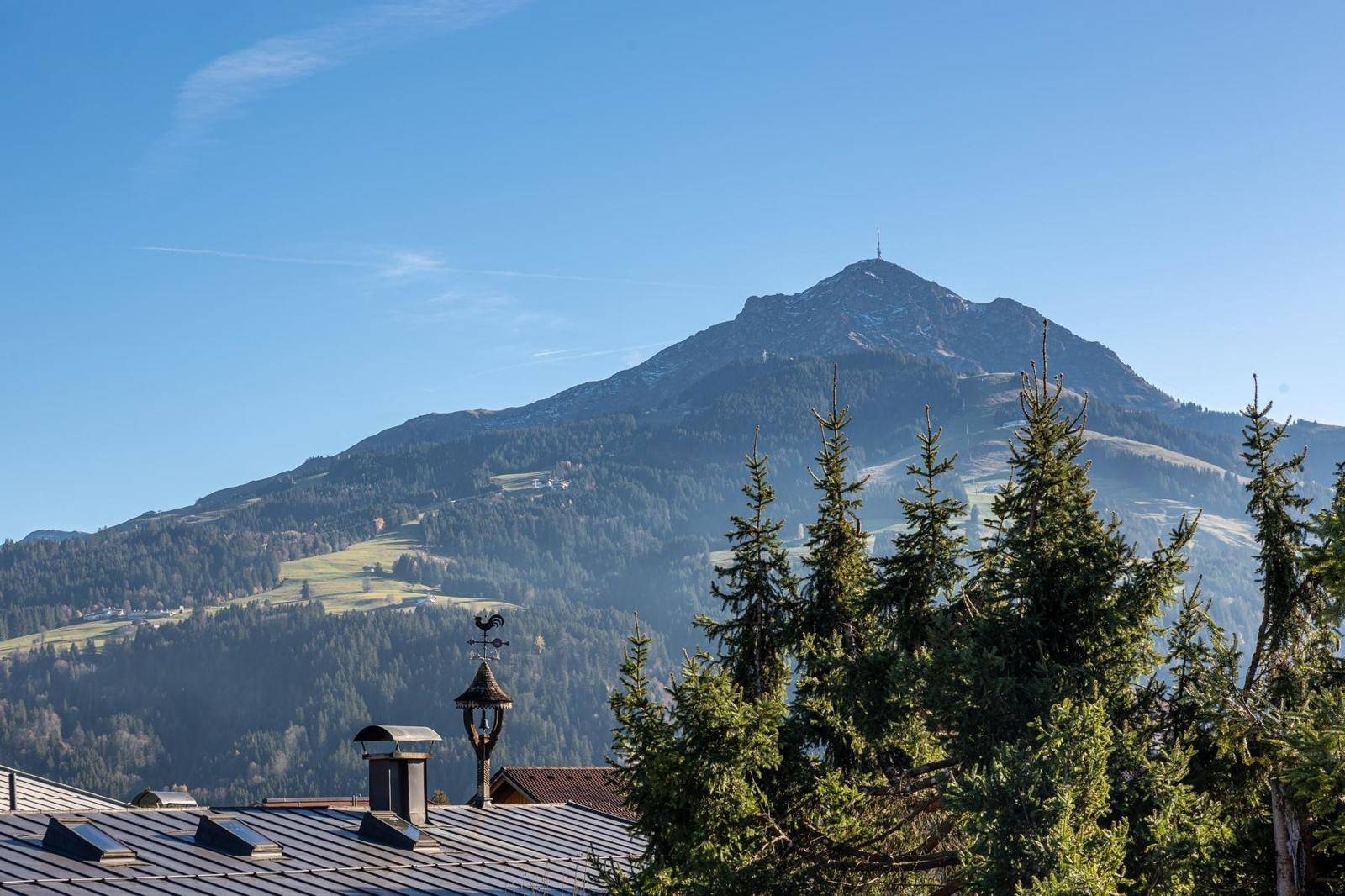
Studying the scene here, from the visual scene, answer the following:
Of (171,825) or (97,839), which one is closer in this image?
(97,839)

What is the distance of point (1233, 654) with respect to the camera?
1622cm

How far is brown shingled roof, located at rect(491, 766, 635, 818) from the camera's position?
53312mm

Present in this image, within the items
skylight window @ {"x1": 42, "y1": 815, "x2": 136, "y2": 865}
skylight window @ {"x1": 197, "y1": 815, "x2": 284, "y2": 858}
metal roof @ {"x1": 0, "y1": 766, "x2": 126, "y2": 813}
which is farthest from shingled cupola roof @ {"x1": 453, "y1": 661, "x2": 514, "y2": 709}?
skylight window @ {"x1": 42, "y1": 815, "x2": 136, "y2": 865}

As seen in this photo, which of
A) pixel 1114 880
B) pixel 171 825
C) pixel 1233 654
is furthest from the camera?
pixel 171 825

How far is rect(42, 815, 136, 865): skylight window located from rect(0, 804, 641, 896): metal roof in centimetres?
15

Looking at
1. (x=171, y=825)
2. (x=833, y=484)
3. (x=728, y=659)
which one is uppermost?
(x=833, y=484)

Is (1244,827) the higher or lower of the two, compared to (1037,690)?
lower

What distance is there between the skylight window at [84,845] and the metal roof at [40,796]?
706 cm

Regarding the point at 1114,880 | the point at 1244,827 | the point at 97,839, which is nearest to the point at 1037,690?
the point at 1244,827

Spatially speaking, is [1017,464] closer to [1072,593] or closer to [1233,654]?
[1072,593]

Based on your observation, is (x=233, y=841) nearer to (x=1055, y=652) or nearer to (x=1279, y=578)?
(x=1055, y=652)

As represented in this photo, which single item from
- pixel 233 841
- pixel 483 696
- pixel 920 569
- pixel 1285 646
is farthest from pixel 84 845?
pixel 1285 646

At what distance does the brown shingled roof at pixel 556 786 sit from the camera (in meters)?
53.3

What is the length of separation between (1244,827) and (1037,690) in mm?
2564
